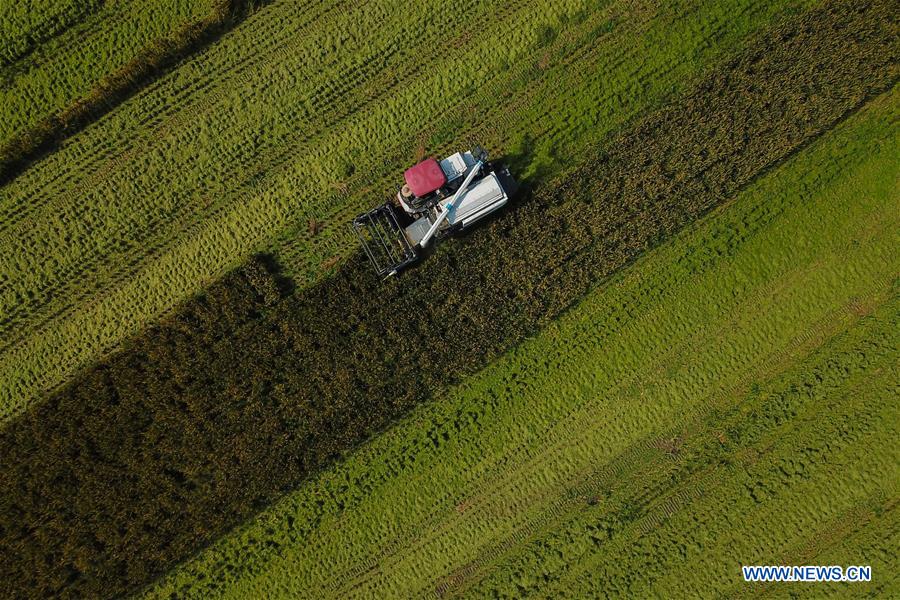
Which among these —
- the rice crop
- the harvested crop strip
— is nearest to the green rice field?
the harvested crop strip

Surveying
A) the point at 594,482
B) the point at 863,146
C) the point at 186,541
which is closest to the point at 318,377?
the point at 186,541

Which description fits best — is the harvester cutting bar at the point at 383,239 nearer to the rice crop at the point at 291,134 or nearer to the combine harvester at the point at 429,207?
the combine harvester at the point at 429,207

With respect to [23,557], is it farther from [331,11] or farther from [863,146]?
[863,146]

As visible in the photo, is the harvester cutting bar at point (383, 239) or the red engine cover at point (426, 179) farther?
the harvester cutting bar at point (383, 239)

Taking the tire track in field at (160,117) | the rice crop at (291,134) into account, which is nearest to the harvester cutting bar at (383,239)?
the rice crop at (291,134)

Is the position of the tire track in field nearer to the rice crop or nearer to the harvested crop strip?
the rice crop
